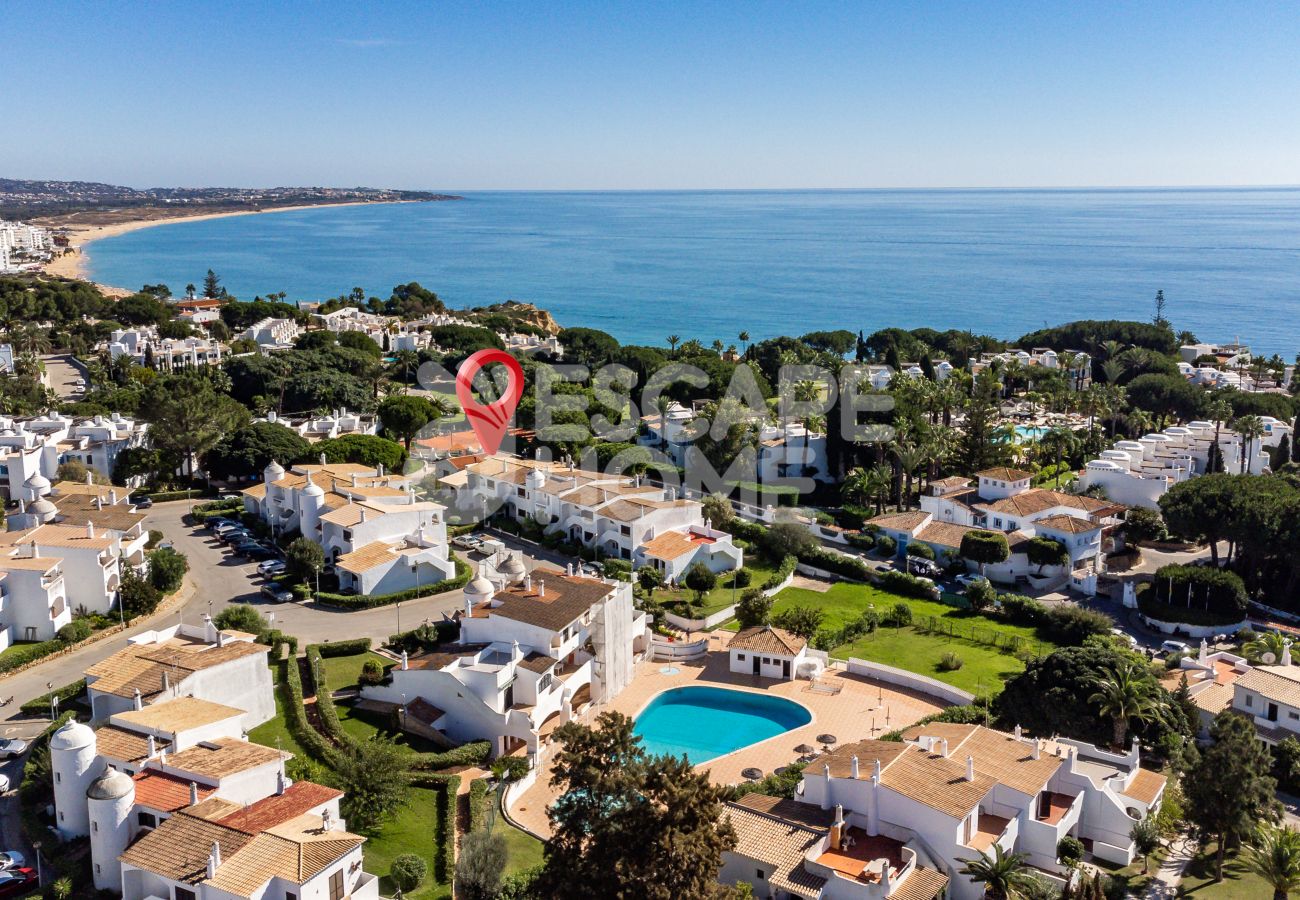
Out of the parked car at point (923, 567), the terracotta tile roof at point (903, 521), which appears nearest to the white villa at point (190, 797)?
the parked car at point (923, 567)

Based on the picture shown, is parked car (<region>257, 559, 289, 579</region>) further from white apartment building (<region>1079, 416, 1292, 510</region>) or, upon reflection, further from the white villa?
white apartment building (<region>1079, 416, 1292, 510</region>)

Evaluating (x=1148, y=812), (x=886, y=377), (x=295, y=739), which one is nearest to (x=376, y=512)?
(x=295, y=739)

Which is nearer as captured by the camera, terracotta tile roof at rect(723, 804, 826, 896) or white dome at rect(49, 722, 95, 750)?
terracotta tile roof at rect(723, 804, 826, 896)

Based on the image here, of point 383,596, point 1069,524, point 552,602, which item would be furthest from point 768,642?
point 1069,524

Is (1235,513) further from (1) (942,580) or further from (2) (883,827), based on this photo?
(2) (883,827)

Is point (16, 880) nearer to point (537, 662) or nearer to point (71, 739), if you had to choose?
point (71, 739)

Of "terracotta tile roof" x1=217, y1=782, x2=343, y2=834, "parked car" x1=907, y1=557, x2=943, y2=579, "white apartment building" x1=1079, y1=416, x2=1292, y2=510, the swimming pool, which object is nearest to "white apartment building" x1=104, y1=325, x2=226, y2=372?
"parked car" x1=907, y1=557, x2=943, y2=579

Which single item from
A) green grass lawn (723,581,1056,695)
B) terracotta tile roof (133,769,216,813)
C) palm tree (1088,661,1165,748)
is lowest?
green grass lawn (723,581,1056,695)

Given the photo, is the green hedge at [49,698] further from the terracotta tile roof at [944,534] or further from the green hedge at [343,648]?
the terracotta tile roof at [944,534]
